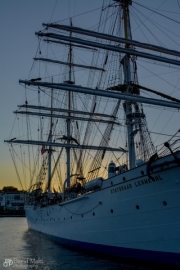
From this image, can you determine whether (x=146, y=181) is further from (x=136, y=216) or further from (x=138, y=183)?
(x=136, y=216)

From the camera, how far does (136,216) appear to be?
12.0 metres

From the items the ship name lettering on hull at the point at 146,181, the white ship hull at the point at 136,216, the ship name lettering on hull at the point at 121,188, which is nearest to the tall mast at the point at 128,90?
the ship name lettering on hull at the point at 121,188

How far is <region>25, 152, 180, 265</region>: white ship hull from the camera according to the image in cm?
1084

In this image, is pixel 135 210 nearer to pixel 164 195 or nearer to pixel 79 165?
pixel 164 195

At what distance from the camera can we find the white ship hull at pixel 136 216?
427 inches

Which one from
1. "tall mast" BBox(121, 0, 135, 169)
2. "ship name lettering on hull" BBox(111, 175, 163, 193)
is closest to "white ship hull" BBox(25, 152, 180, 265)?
"ship name lettering on hull" BBox(111, 175, 163, 193)

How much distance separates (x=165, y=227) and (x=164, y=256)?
1064 mm

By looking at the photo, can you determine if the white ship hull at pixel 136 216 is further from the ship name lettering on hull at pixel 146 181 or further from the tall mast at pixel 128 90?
the tall mast at pixel 128 90

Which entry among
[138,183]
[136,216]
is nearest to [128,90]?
[138,183]

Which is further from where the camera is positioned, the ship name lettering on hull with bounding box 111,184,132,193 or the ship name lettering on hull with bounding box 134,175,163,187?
the ship name lettering on hull with bounding box 111,184,132,193

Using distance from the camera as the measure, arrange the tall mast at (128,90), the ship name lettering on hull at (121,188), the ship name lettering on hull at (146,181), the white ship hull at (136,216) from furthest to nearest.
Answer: the tall mast at (128,90) < the ship name lettering on hull at (121,188) < the ship name lettering on hull at (146,181) < the white ship hull at (136,216)

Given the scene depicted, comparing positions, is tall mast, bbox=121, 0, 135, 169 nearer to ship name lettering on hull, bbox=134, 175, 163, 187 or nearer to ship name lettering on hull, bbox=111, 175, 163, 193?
ship name lettering on hull, bbox=111, 175, 163, 193

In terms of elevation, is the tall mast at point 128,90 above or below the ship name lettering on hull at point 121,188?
above

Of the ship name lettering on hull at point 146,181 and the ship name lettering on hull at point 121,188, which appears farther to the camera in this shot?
the ship name lettering on hull at point 121,188
